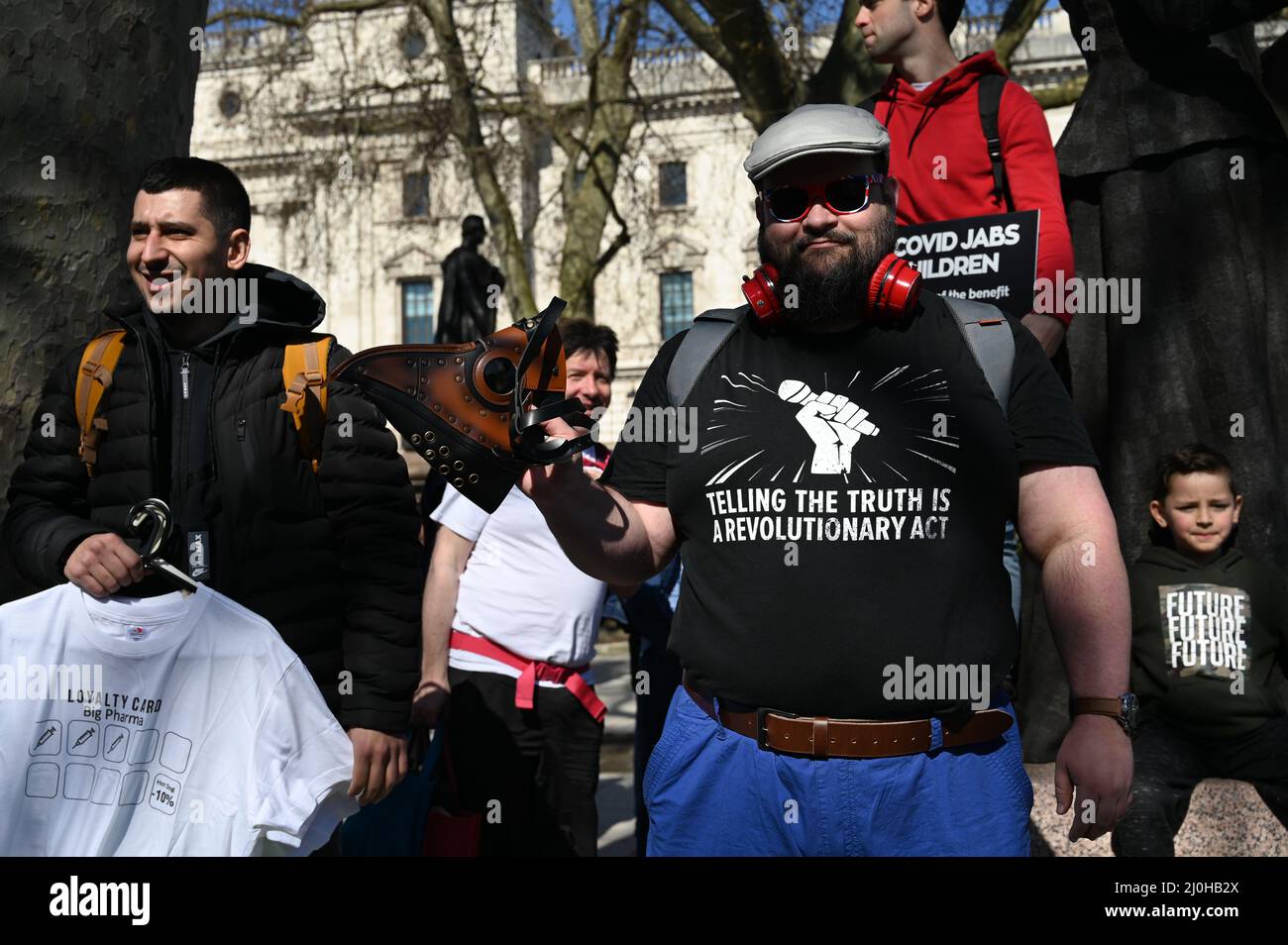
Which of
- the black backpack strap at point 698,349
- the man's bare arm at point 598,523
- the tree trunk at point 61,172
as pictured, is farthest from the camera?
the tree trunk at point 61,172

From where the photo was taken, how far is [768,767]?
2.54 metres

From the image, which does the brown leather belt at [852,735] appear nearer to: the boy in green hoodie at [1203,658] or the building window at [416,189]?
the boy in green hoodie at [1203,658]

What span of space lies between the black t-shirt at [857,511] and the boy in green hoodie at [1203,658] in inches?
75.3

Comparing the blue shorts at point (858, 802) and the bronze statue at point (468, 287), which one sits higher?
the bronze statue at point (468, 287)

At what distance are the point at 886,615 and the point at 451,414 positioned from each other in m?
0.86

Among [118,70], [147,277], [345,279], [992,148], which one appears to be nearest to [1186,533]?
[992,148]

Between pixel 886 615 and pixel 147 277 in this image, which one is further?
pixel 147 277

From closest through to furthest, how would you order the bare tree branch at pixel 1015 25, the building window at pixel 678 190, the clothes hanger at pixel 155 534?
the clothes hanger at pixel 155 534 < the bare tree branch at pixel 1015 25 < the building window at pixel 678 190

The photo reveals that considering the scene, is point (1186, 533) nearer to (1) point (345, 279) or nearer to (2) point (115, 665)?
(2) point (115, 665)

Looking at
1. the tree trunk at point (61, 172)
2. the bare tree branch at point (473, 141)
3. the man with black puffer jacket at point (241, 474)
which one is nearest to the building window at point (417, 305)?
the bare tree branch at point (473, 141)

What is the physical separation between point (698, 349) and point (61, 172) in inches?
82.7

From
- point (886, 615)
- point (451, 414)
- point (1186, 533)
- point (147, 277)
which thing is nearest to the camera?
point (451, 414)

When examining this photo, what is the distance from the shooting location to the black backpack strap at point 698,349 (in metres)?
2.73

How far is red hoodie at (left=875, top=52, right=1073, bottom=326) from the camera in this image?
13.0 ft
